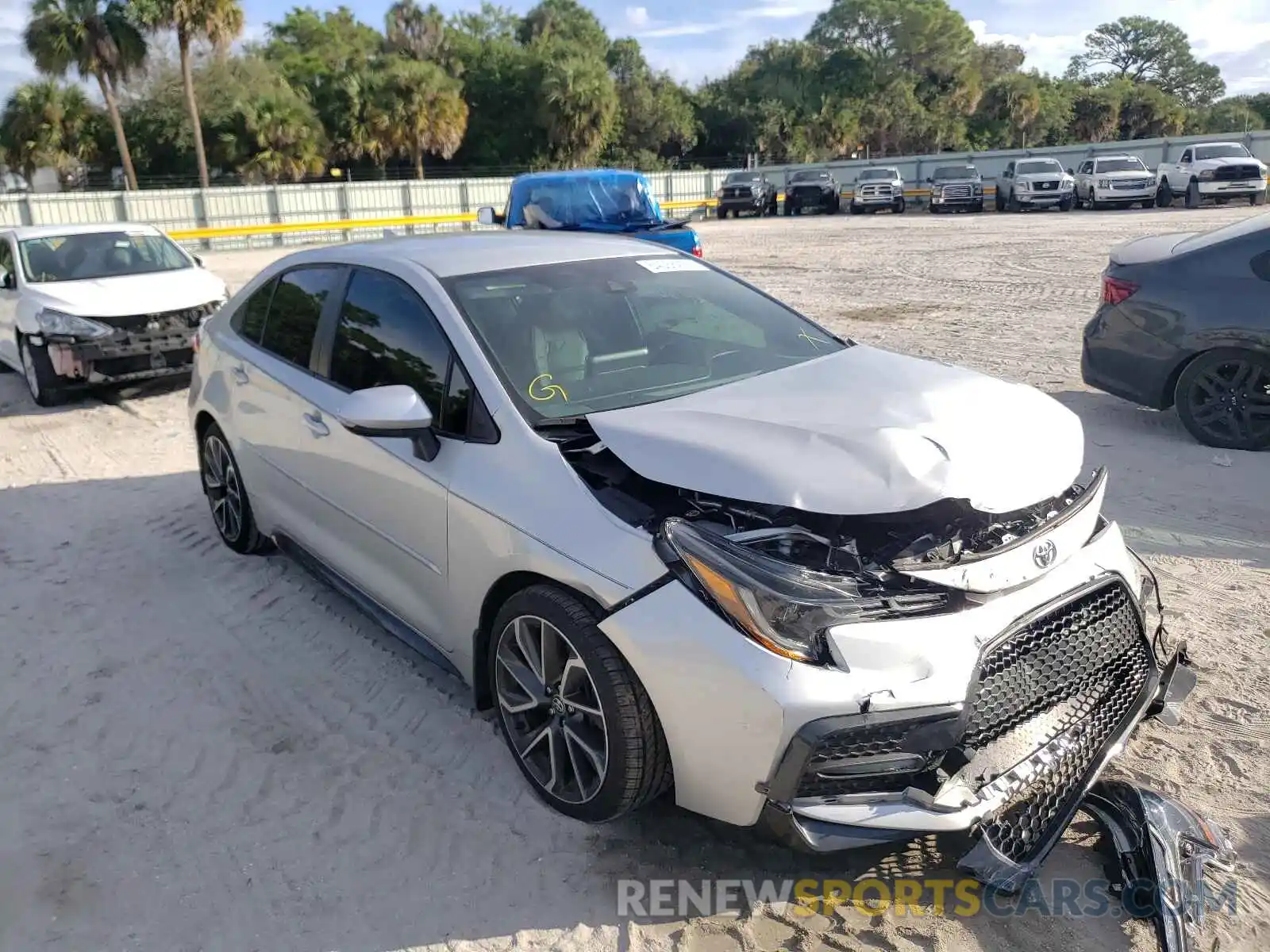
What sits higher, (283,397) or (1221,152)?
(1221,152)

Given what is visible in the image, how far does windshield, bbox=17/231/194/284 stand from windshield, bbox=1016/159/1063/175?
2821cm

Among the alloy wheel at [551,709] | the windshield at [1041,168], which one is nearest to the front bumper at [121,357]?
the alloy wheel at [551,709]

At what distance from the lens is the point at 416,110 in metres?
41.5

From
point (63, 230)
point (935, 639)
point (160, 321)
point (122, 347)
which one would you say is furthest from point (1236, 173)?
point (935, 639)

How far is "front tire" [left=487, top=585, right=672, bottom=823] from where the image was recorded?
2.85 metres

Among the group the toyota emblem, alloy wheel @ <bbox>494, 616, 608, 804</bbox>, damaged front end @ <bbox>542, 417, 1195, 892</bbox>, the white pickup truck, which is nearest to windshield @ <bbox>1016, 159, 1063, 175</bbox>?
the white pickup truck

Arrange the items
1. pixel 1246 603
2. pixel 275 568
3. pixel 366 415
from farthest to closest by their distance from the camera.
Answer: pixel 275 568
pixel 1246 603
pixel 366 415

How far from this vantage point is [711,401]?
3461 millimetres

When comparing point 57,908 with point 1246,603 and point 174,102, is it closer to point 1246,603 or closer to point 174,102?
point 1246,603

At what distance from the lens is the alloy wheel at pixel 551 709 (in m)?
3.03

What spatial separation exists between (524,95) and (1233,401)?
5029 centimetres

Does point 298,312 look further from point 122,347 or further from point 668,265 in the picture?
point 122,347

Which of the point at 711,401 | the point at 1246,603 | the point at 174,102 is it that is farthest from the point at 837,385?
the point at 174,102

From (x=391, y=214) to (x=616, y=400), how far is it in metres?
32.2
